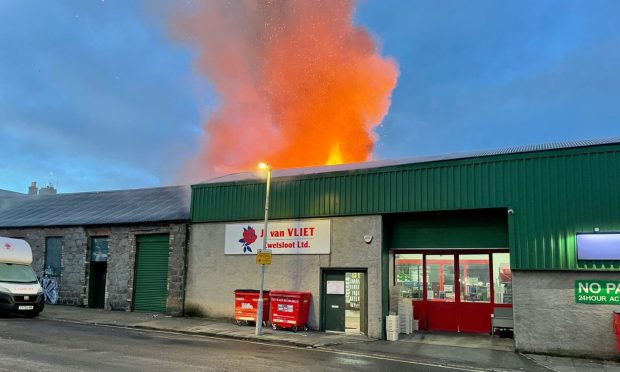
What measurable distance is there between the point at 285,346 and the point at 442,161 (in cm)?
773

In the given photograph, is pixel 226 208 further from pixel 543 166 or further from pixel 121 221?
pixel 543 166

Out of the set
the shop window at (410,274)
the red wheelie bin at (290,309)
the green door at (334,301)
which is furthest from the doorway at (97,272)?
the shop window at (410,274)

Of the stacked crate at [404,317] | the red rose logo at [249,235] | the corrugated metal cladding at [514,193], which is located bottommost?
the stacked crate at [404,317]

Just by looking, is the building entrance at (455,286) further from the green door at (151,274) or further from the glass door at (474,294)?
the green door at (151,274)

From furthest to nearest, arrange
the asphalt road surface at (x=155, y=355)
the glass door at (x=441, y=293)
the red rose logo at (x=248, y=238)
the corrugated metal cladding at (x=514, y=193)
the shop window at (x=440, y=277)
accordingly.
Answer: the red rose logo at (x=248, y=238) → the shop window at (x=440, y=277) → the glass door at (x=441, y=293) → the corrugated metal cladding at (x=514, y=193) → the asphalt road surface at (x=155, y=355)

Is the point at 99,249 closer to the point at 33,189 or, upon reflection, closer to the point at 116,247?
the point at 116,247

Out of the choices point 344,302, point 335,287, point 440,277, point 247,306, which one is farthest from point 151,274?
point 440,277

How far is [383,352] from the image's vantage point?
13555 millimetres

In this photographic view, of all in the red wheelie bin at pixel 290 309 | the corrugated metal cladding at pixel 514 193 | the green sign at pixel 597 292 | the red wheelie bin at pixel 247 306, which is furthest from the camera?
the red wheelie bin at pixel 247 306

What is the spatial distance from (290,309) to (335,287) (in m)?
1.80

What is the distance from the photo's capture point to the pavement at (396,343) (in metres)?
12.5

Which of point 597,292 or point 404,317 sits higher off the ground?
point 597,292

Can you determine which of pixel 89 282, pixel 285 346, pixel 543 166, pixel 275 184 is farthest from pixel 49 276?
pixel 543 166

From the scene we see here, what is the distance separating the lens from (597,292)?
13.9 m
